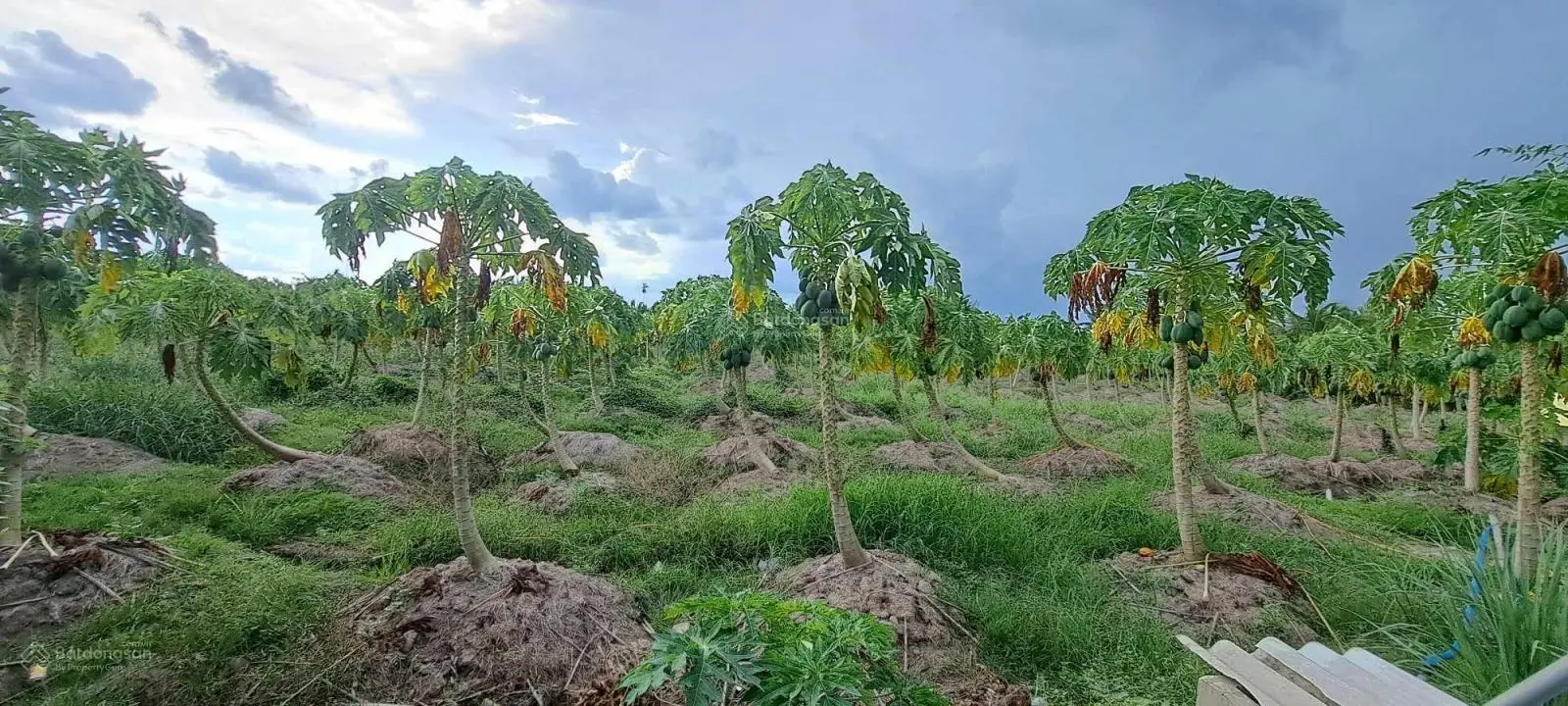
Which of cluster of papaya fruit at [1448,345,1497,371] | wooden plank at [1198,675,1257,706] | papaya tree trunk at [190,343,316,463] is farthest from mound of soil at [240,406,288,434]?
cluster of papaya fruit at [1448,345,1497,371]

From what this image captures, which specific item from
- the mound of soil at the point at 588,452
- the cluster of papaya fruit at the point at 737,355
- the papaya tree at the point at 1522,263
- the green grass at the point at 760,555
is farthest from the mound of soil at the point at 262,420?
the papaya tree at the point at 1522,263

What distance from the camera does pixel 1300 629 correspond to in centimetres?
529

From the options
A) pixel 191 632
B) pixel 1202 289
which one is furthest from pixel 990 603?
pixel 191 632

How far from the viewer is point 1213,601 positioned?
5.62 meters

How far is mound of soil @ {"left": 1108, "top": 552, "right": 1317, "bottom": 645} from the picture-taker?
17.3 feet

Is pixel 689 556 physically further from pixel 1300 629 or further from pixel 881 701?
pixel 1300 629

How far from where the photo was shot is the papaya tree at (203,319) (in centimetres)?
782

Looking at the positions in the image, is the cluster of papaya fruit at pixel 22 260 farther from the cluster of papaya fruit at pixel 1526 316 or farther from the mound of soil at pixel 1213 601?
the cluster of papaya fruit at pixel 1526 316

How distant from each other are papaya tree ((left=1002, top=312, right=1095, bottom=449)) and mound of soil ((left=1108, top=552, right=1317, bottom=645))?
21.5 feet

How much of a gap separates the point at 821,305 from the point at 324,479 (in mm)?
7489

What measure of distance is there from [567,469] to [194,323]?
16.7ft

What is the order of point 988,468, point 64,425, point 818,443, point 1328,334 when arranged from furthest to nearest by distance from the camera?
point 818,443, point 1328,334, point 988,468, point 64,425

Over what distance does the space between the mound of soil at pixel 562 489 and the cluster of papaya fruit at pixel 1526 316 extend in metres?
9.10

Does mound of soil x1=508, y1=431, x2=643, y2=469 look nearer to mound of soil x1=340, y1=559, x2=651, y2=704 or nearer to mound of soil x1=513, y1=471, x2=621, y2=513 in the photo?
mound of soil x1=513, y1=471, x2=621, y2=513
